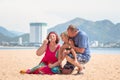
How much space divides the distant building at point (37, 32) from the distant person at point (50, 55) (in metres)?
144

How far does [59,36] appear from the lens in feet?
29.8

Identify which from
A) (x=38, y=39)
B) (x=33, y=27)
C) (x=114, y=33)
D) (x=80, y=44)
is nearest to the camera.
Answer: (x=80, y=44)

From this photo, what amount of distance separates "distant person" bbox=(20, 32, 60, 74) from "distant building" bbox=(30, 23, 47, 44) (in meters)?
144

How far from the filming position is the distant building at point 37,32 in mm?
159550

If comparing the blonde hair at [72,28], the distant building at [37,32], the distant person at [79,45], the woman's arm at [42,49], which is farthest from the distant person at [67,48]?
the distant building at [37,32]

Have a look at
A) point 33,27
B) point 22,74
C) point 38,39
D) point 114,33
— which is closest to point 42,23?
point 33,27

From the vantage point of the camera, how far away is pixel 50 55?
29.7ft

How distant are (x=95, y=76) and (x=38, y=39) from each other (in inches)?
5989

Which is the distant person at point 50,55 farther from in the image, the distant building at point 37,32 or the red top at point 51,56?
the distant building at point 37,32

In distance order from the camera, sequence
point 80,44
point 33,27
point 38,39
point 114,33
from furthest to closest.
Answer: point 114,33 → point 33,27 → point 38,39 → point 80,44

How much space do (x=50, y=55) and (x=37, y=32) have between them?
15894 cm

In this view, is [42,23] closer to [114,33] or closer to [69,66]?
[114,33]

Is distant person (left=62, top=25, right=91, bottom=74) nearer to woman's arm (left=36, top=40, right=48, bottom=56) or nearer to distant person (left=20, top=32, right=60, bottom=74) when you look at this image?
distant person (left=20, top=32, right=60, bottom=74)

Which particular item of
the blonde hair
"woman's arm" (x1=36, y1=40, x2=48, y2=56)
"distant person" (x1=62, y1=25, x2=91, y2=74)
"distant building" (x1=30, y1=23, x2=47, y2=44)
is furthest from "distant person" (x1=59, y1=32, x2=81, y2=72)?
"distant building" (x1=30, y1=23, x2=47, y2=44)
